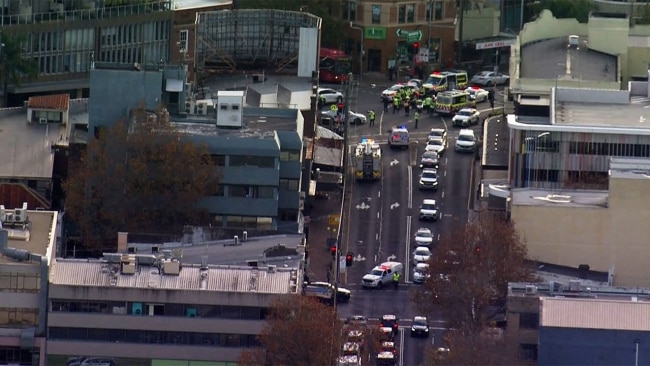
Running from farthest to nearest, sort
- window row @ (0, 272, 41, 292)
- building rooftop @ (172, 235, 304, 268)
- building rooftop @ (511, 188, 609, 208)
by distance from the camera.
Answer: building rooftop @ (511, 188, 609, 208), building rooftop @ (172, 235, 304, 268), window row @ (0, 272, 41, 292)

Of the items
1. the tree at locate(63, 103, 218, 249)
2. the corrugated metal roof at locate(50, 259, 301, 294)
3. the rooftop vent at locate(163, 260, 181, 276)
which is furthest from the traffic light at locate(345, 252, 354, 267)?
the rooftop vent at locate(163, 260, 181, 276)

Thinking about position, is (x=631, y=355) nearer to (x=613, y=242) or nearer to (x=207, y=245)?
(x=613, y=242)

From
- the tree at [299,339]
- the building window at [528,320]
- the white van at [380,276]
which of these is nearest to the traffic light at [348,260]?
the white van at [380,276]

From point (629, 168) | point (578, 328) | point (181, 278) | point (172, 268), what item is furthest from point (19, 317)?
point (629, 168)

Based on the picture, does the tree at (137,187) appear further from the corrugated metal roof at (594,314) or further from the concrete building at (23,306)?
the corrugated metal roof at (594,314)

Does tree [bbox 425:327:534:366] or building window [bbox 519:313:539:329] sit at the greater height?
building window [bbox 519:313:539:329]

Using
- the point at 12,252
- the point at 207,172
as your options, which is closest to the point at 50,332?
the point at 12,252

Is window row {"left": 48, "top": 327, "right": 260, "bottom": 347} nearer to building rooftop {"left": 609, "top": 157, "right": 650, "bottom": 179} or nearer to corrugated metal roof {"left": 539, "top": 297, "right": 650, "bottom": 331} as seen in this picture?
corrugated metal roof {"left": 539, "top": 297, "right": 650, "bottom": 331}
